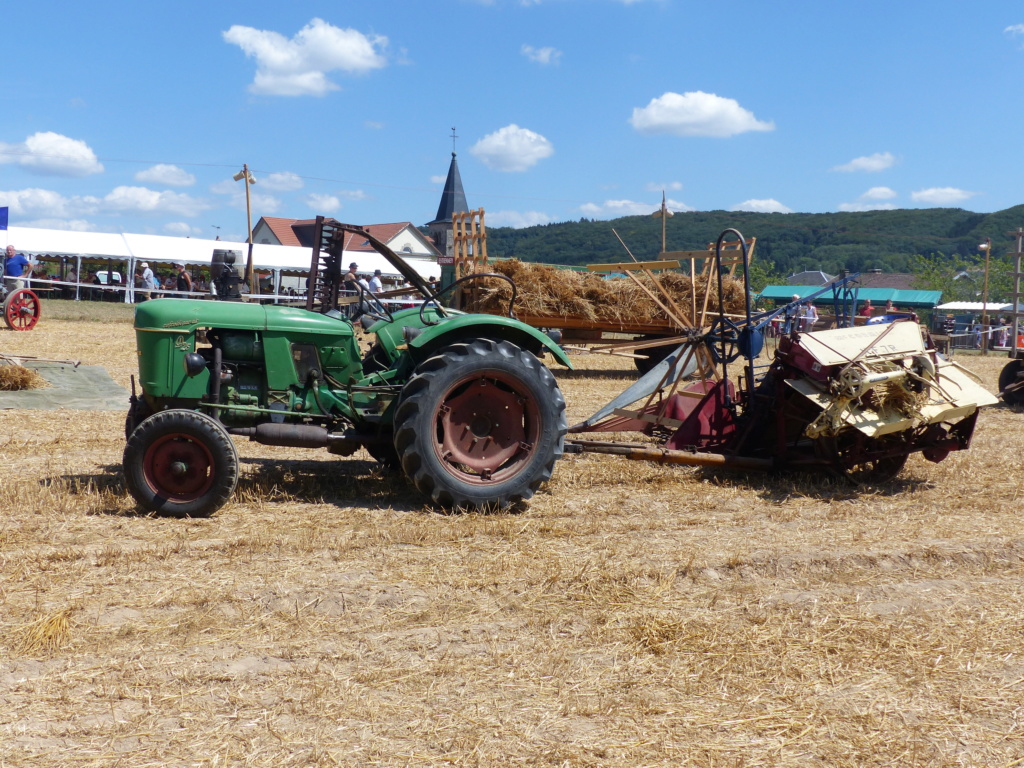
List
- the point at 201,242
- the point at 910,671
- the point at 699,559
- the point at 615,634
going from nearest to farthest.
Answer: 1. the point at 910,671
2. the point at 615,634
3. the point at 699,559
4. the point at 201,242

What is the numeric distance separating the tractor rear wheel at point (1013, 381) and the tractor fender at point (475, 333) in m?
7.61

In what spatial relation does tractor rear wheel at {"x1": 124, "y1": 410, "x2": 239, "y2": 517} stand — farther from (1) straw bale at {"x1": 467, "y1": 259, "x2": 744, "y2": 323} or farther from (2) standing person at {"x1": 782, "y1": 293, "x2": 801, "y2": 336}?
(1) straw bale at {"x1": 467, "y1": 259, "x2": 744, "y2": 323}

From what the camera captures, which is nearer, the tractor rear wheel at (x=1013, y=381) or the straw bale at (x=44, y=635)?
the straw bale at (x=44, y=635)

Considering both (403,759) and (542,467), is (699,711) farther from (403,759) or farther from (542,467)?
(542,467)

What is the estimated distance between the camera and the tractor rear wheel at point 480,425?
5336 mm

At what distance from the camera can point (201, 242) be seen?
34.2 m

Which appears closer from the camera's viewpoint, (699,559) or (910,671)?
(910,671)

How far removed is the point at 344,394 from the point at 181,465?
110 centimetres

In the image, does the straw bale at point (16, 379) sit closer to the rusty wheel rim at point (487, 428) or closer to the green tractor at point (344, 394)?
the green tractor at point (344, 394)

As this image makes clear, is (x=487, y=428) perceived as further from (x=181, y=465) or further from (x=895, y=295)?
(x=895, y=295)

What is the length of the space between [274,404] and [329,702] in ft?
9.64

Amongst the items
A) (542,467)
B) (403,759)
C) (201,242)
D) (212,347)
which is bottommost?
(403,759)

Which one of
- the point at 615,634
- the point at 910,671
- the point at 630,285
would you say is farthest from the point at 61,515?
the point at 630,285

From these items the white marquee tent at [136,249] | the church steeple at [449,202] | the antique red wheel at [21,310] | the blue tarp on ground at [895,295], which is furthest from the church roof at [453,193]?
the antique red wheel at [21,310]
